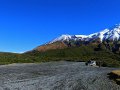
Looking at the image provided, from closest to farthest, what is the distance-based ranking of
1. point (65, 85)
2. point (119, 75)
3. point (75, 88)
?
point (75, 88) < point (65, 85) < point (119, 75)

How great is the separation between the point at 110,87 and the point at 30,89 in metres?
15.2

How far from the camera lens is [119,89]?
2040 inches

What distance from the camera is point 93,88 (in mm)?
54688

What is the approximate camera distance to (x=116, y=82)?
5841 centimetres

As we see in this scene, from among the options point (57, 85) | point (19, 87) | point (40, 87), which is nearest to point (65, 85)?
point (57, 85)

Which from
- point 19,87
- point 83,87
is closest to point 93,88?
point 83,87

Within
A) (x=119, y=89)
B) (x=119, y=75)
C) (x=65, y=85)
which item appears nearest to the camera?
(x=119, y=89)

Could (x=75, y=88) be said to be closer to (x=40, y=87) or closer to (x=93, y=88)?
(x=93, y=88)

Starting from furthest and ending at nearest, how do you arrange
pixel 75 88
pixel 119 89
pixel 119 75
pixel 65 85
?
pixel 119 75 → pixel 65 85 → pixel 75 88 → pixel 119 89

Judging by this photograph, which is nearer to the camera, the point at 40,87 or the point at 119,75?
the point at 40,87

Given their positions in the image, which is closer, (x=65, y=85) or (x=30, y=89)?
(x=30, y=89)

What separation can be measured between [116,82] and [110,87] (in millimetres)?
4550

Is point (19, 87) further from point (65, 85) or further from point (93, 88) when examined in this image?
point (93, 88)

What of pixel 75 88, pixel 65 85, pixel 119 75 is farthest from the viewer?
pixel 119 75
